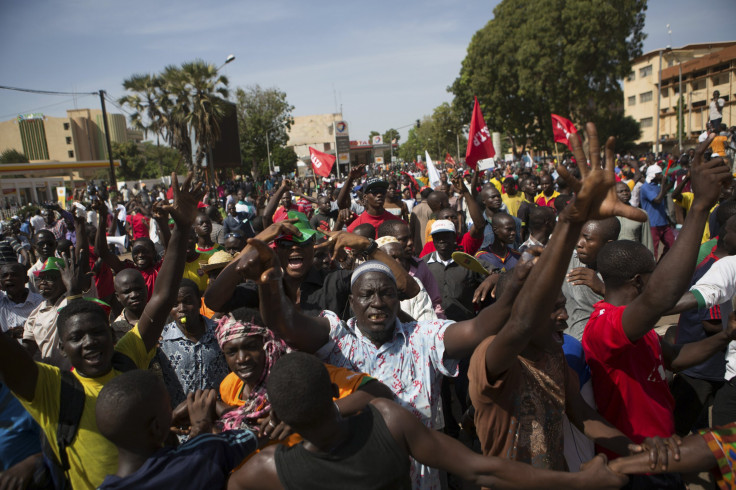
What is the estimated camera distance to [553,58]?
28562 mm

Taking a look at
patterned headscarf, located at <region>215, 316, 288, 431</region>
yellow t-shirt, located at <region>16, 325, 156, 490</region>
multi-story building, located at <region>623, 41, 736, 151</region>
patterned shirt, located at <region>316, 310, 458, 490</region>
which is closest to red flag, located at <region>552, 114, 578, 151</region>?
patterned shirt, located at <region>316, 310, 458, 490</region>

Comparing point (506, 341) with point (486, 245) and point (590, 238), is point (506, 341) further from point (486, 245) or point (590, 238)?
point (486, 245)

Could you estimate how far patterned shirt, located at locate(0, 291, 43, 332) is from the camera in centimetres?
409

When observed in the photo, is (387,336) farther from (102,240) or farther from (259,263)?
(102,240)

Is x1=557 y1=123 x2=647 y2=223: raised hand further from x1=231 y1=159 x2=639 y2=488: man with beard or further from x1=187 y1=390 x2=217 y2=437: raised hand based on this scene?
x1=187 y1=390 x2=217 y2=437: raised hand

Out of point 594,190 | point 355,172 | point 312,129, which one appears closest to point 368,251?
point 594,190

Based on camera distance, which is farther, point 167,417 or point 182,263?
point 182,263

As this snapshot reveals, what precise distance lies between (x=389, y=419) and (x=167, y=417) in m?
0.87

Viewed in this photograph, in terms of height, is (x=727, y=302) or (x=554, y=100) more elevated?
(x=554, y=100)

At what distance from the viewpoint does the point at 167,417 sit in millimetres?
1934

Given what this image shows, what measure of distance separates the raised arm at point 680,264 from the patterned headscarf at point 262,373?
5.29 ft

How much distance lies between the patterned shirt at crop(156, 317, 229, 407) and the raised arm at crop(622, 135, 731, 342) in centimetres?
230

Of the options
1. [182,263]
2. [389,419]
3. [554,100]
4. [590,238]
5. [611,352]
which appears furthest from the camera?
[554,100]

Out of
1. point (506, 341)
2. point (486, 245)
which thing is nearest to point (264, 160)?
point (486, 245)
